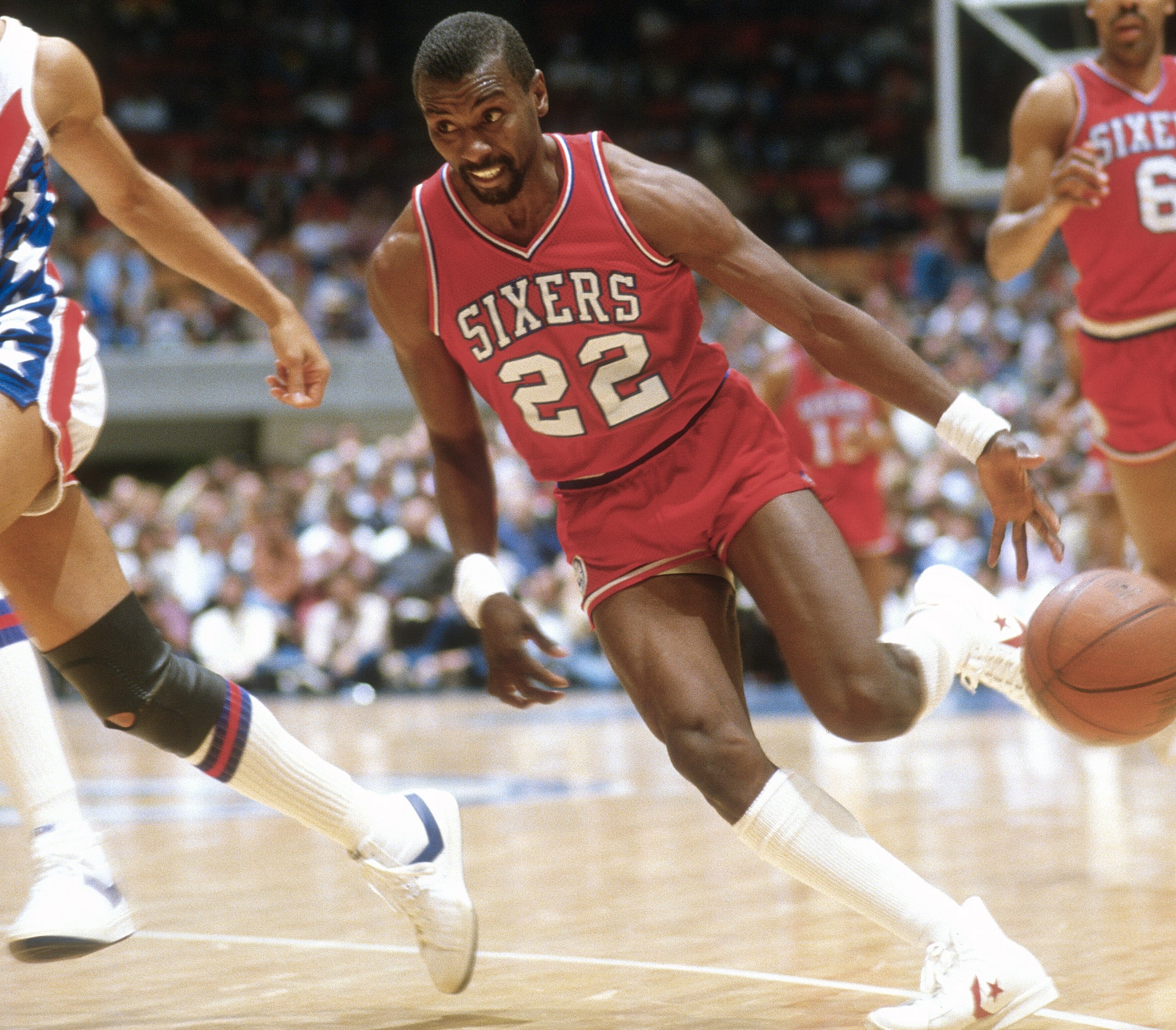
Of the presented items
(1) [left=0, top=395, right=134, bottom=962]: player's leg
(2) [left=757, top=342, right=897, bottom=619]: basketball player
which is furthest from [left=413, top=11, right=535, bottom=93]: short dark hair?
(2) [left=757, top=342, right=897, bottom=619]: basketball player

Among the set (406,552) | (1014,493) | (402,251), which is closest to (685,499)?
(1014,493)

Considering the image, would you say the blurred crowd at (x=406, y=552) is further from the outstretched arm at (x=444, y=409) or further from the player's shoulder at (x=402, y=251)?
the player's shoulder at (x=402, y=251)

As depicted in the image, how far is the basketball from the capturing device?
3.09 meters

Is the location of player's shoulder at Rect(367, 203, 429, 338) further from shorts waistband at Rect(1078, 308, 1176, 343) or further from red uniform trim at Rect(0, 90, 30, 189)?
shorts waistband at Rect(1078, 308, 1176, 343)

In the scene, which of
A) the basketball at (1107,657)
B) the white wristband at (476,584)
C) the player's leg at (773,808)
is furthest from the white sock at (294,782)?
the basketball at (1107,657)

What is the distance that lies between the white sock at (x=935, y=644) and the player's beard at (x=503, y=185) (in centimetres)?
107

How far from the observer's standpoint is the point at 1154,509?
4484 mm

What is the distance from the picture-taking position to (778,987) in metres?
2.98

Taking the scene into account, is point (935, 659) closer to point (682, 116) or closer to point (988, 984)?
point (988, 984)

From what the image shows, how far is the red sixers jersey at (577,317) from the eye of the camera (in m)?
3.03

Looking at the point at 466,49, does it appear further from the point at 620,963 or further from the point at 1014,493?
the point at 620,963

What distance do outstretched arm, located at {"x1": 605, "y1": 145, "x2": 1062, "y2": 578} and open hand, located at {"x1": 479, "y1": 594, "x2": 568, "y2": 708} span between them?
2.35 ft

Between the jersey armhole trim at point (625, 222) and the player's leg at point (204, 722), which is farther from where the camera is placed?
the jersey armhole trim at point (625, 222)

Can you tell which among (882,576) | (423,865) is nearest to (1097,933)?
(423,865)
